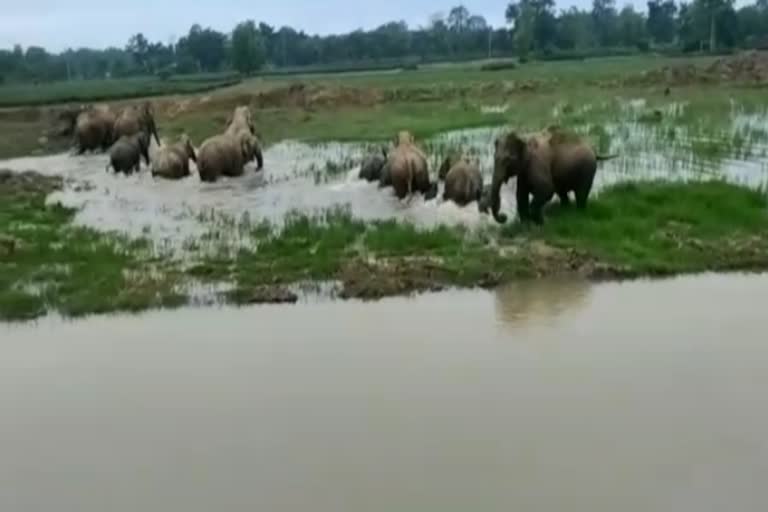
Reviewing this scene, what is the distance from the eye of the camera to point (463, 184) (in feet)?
43.8

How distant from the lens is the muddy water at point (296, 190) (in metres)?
13.3

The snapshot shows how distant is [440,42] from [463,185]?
76.2 meters

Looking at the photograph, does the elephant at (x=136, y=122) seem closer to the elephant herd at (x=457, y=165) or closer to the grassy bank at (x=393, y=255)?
the elephant herd at (x=457, y=165)

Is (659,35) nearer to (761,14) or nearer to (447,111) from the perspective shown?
(761,14)

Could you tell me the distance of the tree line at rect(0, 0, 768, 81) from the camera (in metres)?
60.3

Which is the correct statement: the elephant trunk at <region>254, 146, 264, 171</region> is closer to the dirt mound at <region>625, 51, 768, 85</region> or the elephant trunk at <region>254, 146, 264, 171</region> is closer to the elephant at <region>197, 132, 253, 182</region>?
the elephant at <region>197, 132, 253, 182</region>

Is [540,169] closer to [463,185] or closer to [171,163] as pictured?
[463,185]

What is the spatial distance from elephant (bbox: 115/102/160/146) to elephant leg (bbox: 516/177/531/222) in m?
11.6

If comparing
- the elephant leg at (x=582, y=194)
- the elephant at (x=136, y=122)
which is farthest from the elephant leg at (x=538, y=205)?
the elephant at (x=136, y=122)

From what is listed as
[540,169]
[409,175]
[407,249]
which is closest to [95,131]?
[409,175]

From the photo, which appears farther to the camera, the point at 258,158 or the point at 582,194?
the point at 258,158

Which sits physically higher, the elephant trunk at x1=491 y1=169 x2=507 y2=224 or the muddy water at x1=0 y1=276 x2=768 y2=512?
the elephant trunk at x1=491 y1=169 x2=507 y2=224

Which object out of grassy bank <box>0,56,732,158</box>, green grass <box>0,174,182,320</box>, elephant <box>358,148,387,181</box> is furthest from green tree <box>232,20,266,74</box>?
green grass <box>0,174,182,320</box>

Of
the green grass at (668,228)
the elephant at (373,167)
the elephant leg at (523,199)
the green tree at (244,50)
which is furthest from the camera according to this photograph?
the green tree at (244,50)
